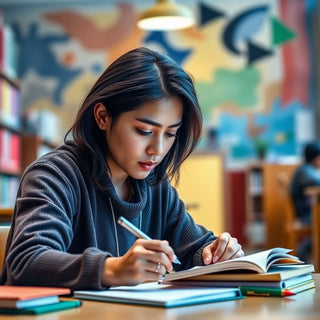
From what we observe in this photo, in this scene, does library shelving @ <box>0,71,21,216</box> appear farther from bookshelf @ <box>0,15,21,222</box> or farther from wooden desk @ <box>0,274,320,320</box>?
wooden desk @ <box>0,274,320,320</box>

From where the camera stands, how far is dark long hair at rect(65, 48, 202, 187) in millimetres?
1354

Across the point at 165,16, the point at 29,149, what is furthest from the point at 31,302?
the point at 29,149

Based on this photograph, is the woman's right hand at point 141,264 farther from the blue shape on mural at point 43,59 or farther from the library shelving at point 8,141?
the blue shape on mural at point 43,59

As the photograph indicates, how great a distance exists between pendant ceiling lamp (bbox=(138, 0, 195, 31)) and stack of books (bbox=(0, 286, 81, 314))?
3.84 metres

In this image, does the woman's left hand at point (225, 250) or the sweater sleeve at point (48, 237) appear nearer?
the sweater sleeve at point (48, 237)

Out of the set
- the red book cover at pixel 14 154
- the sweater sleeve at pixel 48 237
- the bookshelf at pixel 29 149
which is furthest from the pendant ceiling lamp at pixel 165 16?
the sweater sleeve at pixel 48 237

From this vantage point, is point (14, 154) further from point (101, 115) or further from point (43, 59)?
point (101, 115)

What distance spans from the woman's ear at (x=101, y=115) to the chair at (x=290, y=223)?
4.65 meters

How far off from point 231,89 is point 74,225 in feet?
20.1

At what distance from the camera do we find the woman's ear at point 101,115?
1.42 meters

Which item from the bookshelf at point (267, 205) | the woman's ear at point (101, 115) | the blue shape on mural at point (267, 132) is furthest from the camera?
the blue shape on mural at point (267, 132)

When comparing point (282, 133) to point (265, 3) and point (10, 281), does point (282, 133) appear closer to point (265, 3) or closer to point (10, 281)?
point (265, 3)

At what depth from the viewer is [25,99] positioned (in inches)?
298

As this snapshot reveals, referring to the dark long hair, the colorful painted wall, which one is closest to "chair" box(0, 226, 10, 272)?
the dark long hair
